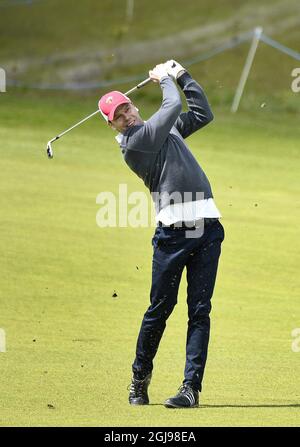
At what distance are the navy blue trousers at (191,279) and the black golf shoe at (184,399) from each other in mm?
47

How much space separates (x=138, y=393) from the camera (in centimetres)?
743

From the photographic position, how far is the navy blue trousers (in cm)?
733

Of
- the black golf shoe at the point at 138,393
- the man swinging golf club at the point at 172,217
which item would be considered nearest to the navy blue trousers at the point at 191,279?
the man swinging golf club at the point at 172,217

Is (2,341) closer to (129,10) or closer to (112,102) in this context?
(112,102)

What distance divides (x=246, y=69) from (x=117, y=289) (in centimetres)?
1605

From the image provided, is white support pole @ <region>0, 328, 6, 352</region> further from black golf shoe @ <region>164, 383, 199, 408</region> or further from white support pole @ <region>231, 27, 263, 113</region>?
white support pole @ <region>231, 27, 263, 113</region>

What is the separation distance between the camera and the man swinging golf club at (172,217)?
7.22 m

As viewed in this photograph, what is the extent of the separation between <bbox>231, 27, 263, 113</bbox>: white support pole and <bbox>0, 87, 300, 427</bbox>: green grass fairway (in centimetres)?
232

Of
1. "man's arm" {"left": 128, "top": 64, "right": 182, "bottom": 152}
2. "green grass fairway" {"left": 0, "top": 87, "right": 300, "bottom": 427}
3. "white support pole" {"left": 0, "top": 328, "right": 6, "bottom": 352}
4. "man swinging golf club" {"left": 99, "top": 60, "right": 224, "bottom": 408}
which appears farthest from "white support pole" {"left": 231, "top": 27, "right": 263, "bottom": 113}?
"man's arm" {"left": 128, "top": 64, "right": 182, "bottom": 152}

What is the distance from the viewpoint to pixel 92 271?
41.1ft

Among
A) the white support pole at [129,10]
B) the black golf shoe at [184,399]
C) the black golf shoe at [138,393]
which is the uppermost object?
the white support pole at [129,10]

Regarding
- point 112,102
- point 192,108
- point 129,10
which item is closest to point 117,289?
point 192,108

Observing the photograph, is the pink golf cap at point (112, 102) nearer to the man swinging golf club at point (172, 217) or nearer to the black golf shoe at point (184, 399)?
the man swinging golf club at point (172, 217)
